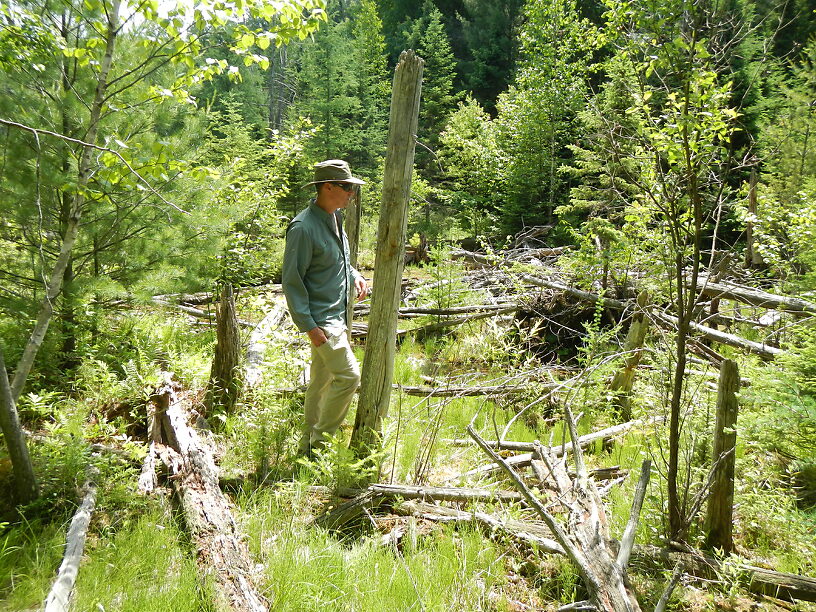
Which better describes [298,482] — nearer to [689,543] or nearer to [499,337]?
[689,543]

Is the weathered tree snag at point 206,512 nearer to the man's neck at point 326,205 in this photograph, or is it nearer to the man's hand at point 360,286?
the man's hand at point 360,286

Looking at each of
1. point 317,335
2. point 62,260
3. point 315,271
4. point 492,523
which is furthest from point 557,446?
point 62,260

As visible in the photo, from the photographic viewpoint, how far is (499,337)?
22.0ft

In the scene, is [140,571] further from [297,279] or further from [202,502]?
[297,279]

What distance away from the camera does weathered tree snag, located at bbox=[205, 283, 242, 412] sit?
4.92 metres

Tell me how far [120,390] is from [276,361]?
140 cm

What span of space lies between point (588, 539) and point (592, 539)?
2 cm

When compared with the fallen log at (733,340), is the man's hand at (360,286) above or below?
above

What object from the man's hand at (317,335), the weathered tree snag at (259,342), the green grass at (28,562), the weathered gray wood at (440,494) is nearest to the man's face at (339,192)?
the man's hand at (317,335)

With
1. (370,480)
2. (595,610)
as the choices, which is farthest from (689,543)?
(370,480)

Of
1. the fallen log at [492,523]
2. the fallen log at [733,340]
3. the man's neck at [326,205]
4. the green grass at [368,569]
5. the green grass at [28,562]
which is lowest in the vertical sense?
the green grass at [368,569]

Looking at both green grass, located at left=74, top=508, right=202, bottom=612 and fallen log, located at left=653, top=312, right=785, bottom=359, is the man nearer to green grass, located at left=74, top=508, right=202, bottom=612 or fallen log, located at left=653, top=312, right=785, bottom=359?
green grass, located at left=74, top=508, right=202, bottom=612

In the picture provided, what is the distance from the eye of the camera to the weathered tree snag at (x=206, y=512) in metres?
2.61

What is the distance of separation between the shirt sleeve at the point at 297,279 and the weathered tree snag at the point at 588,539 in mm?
1656
